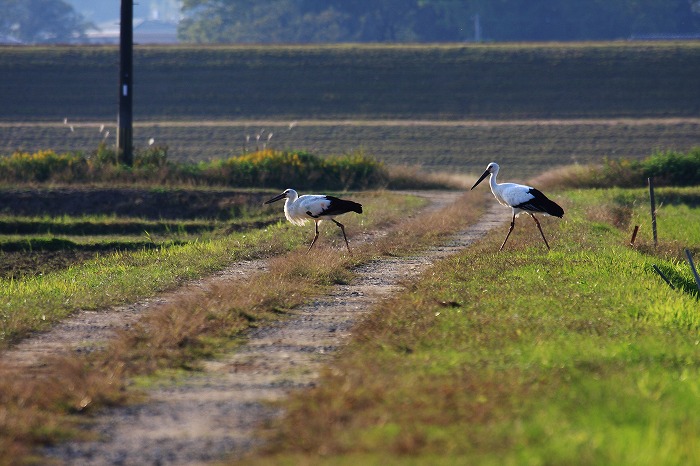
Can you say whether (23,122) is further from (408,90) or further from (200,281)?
(200,281)

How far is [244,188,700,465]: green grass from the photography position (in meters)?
6.10

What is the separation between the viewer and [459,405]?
6965 mm

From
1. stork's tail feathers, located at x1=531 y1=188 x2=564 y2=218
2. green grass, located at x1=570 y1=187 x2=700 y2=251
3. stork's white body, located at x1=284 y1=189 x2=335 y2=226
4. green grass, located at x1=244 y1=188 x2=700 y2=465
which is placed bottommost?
green grass, located at x1=570 y1=187 x2=700 y2=251

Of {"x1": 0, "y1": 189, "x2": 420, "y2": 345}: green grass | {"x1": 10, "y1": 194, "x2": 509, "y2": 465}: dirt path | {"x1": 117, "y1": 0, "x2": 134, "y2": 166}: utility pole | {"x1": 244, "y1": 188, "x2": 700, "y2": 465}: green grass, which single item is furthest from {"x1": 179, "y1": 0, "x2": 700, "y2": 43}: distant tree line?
{"x1": 10, "y1": 194, "x2": 509, "y2": 465}: dirt path

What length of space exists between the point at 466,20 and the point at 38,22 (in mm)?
44936

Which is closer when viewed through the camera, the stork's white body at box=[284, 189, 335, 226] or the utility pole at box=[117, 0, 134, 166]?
the stork's white body at box=[284, 189, 335, 226]

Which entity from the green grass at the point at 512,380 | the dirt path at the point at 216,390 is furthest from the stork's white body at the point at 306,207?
the dirt path at the point at 216,390

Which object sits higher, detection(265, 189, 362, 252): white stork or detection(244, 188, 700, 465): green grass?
detection(244, 188, 700, 465): green grass

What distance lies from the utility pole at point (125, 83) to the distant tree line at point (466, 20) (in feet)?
190

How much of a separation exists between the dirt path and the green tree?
335ft

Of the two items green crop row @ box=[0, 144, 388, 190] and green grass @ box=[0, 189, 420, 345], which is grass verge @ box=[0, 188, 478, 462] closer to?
green grass @ box=[0, 189, 420, 345]

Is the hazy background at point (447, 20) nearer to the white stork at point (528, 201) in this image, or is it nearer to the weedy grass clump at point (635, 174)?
the weedy grass clump at point (635, 174)

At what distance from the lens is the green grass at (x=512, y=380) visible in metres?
6.10

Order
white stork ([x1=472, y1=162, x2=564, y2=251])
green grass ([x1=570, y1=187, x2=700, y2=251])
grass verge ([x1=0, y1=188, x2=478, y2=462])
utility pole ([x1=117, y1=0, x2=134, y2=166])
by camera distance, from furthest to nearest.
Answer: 1. utility pole ([x1=117, y1=0, x2=134, y2=166])
2. green grass ([x1=570, y1=187, x2=700, y2=251])
3. white stork ([x1=472, y1=162, x2=564, y2=251])
4. grass verge ([x1=0, y1=188, x2=478, y2=462])
